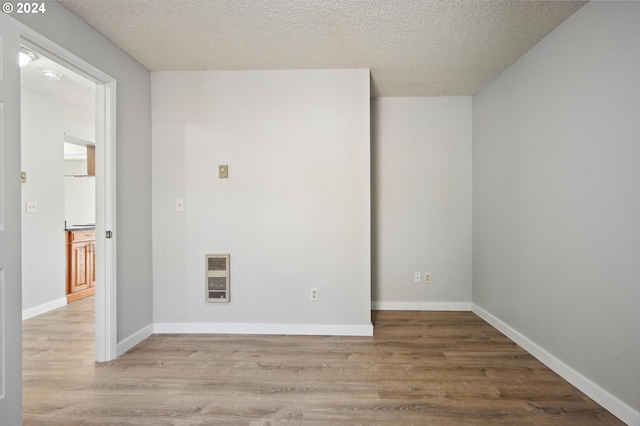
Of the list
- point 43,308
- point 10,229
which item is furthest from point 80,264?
point 10,229

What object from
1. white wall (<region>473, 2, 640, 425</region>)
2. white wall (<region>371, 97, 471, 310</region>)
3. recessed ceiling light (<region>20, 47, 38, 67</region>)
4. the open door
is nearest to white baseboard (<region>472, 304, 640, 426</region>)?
white wall (<region>473, 2, 640, 425</region>)

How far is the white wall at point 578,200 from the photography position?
1679mm

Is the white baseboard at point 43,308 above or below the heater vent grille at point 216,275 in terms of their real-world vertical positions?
below

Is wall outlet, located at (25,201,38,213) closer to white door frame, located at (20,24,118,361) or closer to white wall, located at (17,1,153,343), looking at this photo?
white wall, located at (17,1,153,343)

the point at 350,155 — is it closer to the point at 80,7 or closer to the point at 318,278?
the point at 318,278

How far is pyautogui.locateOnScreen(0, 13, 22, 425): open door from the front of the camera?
153 centimetres

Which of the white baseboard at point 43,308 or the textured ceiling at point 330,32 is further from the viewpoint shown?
the white baseboard at point 43,308

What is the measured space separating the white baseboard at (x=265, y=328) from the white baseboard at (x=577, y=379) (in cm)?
121

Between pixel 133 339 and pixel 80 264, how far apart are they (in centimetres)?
235

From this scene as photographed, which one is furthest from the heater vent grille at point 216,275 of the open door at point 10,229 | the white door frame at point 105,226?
the open door at point 10,229

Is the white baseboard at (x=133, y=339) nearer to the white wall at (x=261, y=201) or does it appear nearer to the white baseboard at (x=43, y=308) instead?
the white wall at (x=261, y=201)

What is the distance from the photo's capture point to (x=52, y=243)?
384 centimetres

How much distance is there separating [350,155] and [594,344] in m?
2.15

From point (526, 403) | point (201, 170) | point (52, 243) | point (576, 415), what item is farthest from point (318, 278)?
point (52, 243)
